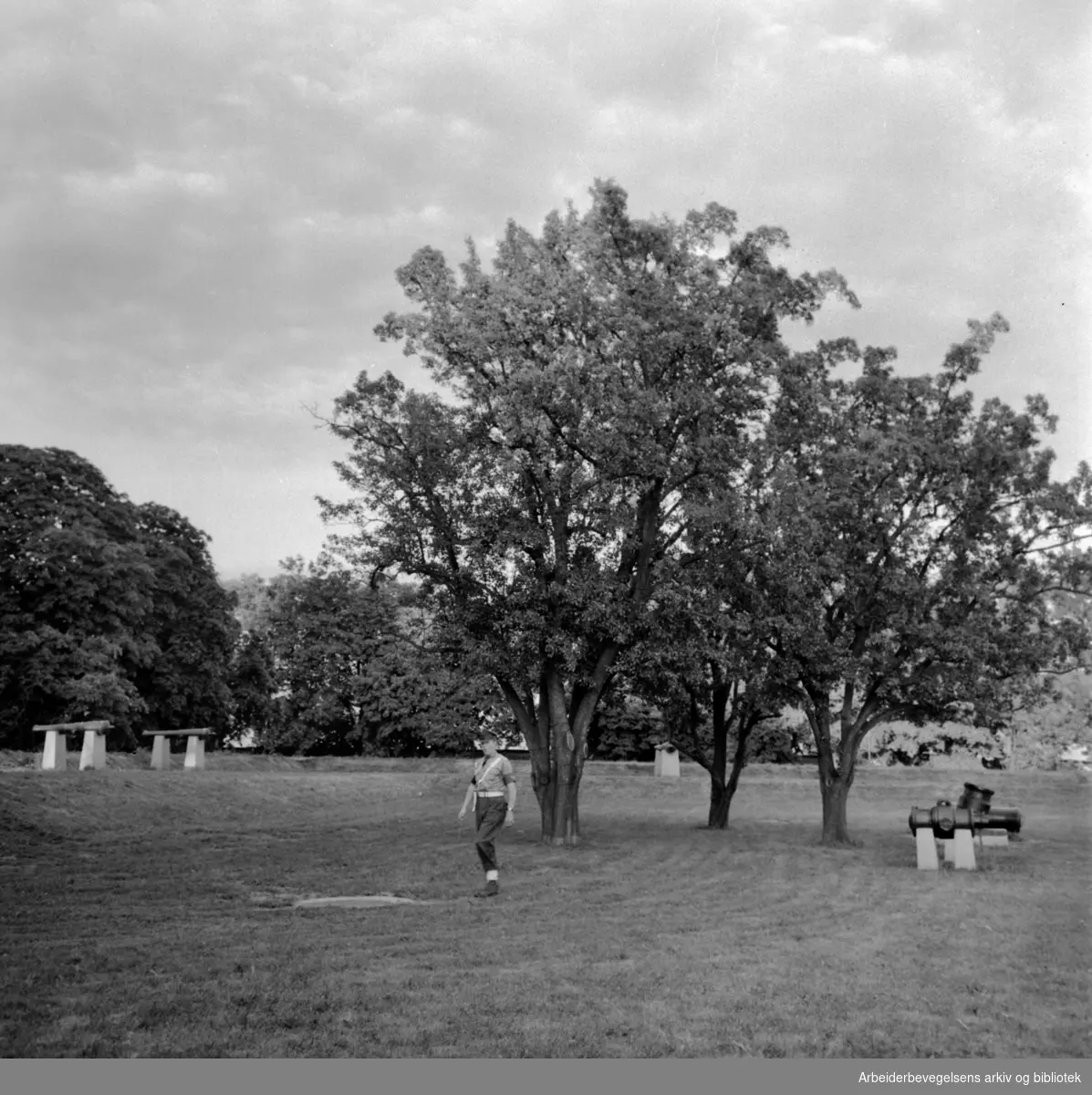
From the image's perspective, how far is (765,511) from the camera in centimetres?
2281

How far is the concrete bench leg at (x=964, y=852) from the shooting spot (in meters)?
20.0

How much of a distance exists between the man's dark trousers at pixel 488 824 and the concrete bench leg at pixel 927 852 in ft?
26.5

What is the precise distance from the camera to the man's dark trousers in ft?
49.4

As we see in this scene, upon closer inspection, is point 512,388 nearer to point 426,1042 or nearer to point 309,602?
point 426,1042

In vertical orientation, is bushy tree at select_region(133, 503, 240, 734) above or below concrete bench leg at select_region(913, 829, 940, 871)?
above

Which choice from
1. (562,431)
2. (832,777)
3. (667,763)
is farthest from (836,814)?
(667,763)

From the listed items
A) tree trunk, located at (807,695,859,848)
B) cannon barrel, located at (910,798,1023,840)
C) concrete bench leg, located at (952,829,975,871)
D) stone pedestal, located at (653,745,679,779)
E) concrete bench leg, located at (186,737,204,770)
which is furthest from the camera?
stone pedestal, located at (653,745,679,779)

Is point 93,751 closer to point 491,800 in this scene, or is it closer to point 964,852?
→ point 491,800

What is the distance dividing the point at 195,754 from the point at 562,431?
19.2 m

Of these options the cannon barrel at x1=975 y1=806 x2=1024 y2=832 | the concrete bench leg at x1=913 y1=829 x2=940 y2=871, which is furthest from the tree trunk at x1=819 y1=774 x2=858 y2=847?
the concrete bench leg at x1=913 y1=829 x2=940 y2=871

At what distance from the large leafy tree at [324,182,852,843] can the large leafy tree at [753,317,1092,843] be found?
1886mm

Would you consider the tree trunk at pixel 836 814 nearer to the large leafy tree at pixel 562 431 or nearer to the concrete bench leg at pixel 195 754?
the large leafy tree at pixel 562 431

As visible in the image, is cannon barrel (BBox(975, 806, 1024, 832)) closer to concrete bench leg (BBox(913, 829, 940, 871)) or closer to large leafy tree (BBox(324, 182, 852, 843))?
concrete bench leg (BBox(913, 829, 940, 871))
